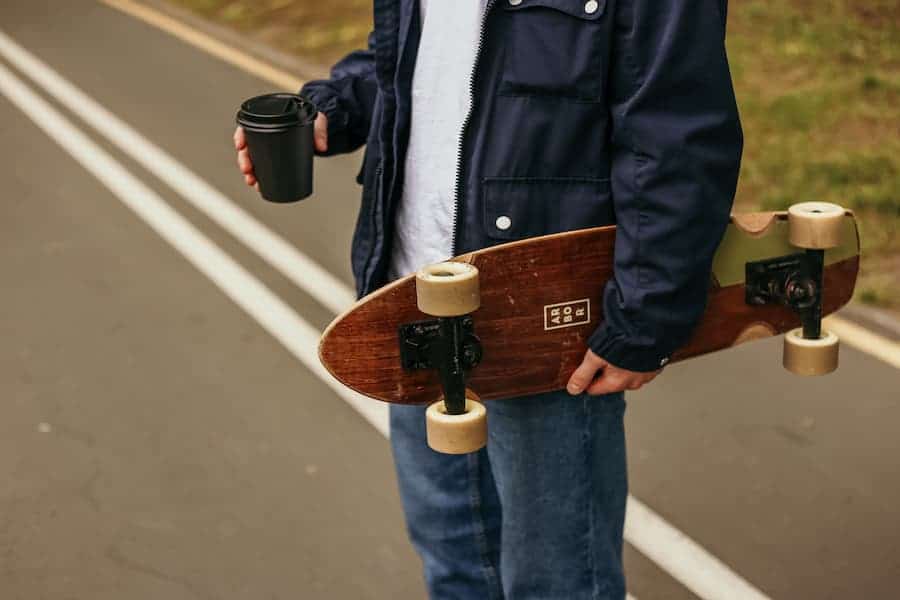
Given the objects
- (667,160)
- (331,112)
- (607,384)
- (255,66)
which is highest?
(667,160)

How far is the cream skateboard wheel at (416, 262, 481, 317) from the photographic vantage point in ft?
7.26

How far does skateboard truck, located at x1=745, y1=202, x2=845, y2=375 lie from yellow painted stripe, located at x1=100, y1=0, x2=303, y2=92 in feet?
18.9

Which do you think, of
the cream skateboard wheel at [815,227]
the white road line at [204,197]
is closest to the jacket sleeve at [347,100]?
the cream skateboard wheel at [815,227]

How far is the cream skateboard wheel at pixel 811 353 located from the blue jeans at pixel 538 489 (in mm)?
355

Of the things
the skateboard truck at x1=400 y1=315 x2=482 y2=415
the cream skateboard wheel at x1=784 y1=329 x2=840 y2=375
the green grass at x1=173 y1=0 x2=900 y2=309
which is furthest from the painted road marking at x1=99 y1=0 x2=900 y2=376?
the skateboard truck at x1=400 y1=315 x2=482 y2=415

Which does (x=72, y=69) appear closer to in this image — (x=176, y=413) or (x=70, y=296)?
(x=70, y=296)

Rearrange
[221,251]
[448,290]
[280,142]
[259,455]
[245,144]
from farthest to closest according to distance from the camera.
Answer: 1. [221,251]
2. [259,455]
3. [245,144]
4. [280,142]
5. [448,290]

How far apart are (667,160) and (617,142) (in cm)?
12

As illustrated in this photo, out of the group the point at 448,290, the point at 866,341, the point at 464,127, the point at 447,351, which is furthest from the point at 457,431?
the point at 866,341

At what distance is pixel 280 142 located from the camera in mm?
2807

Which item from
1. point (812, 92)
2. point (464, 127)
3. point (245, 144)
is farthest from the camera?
point (812, 92)

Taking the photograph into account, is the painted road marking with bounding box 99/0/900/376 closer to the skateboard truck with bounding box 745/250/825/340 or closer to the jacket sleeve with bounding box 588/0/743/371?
the skateboard truck with bounding box 745/250/825/340

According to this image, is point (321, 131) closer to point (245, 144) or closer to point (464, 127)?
point (245, 144)

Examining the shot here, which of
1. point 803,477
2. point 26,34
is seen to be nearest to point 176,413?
point 803,477
